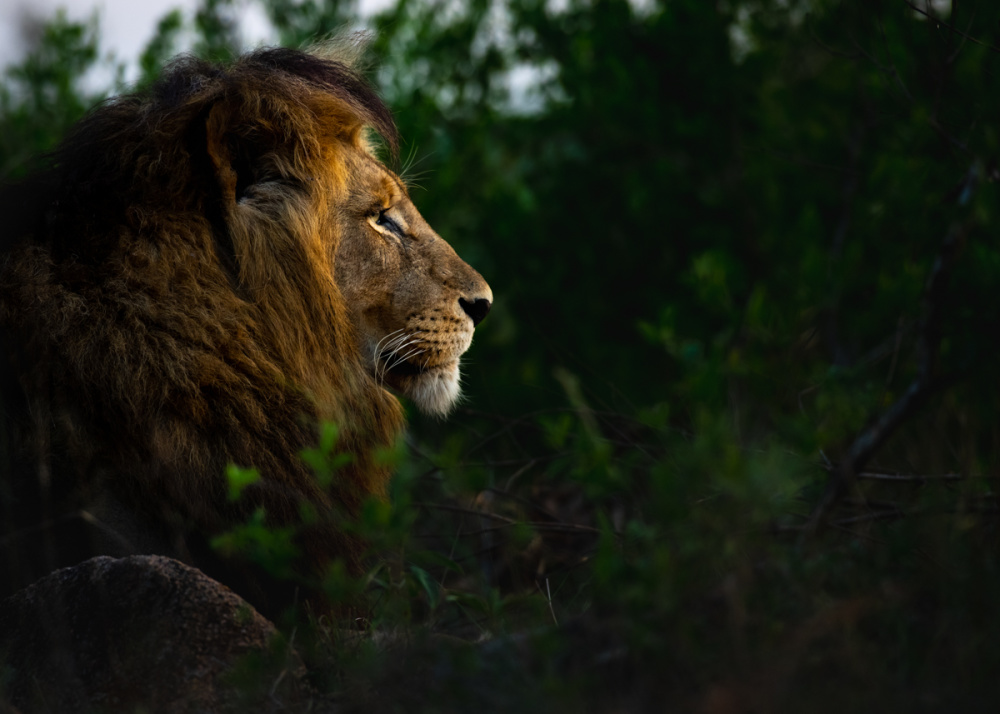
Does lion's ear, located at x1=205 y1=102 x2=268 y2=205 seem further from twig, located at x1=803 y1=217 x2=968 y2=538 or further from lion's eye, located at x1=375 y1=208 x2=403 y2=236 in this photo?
twig, located at x1=803 y1=217 x2=968 y2=538

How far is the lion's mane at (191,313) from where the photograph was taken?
250 centimetres

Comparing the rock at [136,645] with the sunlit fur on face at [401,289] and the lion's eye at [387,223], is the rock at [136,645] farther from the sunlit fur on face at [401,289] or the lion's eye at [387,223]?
the lion's eye at [387,223]

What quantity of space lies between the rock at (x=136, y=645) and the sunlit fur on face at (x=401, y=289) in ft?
3.76

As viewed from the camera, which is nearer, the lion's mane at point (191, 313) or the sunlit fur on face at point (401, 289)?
the lion's mane at point (191, 313)

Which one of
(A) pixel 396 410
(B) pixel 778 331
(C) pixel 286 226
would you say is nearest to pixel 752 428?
(B) pixel 778 331

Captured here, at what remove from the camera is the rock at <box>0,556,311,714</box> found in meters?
2.05

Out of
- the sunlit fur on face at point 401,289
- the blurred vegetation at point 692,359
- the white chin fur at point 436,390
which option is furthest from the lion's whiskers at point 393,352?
the blurred vegetation at point 692,359

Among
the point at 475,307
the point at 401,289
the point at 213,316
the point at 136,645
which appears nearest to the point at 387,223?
the point at 401,289

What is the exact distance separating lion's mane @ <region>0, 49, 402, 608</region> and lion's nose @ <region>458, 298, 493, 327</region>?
0.45m

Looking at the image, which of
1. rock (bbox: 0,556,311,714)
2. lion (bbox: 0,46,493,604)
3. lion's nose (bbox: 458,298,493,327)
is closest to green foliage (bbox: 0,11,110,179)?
lion (bbox: 0,46,493,604)

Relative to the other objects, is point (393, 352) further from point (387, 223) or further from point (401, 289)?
point (387, 223)

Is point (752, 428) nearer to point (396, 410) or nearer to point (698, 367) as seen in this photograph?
point (698, 367)

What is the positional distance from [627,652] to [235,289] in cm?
173

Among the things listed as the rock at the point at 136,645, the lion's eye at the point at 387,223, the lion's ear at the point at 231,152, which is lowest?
the rock at the point at 136,645
